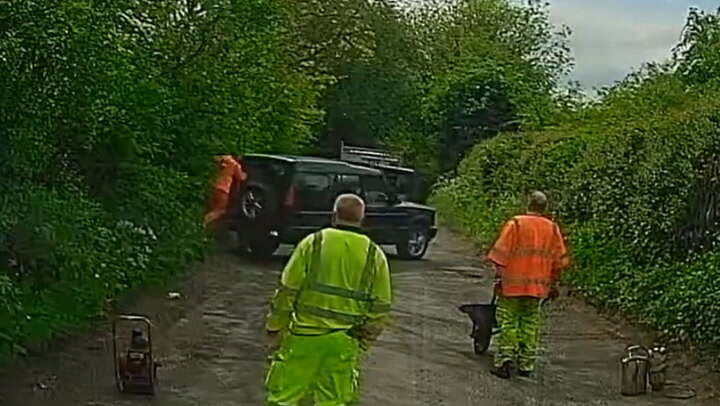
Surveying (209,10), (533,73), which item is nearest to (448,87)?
(533,73)

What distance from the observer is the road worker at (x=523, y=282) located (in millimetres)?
12391

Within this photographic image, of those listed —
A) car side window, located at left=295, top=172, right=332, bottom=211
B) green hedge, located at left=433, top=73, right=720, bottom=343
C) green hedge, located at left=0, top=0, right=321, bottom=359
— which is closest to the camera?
green hedge, located at left=0, top=0, right=321, bottom=359

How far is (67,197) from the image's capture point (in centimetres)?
1128

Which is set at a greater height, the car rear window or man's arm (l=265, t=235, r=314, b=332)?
the car rear window

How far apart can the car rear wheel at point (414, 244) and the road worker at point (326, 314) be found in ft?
54.6

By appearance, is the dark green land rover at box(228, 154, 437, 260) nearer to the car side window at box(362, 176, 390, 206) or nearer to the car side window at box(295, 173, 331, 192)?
the car side window at box(295, 173, 331, 192)

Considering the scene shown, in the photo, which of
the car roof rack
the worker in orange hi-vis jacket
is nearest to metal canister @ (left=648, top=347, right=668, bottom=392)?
the worker in orange hi-vis jacket

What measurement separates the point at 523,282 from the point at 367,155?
102 feet

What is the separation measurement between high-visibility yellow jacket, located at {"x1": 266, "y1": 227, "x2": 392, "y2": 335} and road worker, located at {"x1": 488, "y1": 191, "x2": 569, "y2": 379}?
4506mm

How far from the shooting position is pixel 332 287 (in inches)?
312

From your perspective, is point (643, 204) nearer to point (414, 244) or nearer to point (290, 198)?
point (290, 198)

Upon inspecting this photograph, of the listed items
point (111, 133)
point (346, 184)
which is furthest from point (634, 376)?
point (346, 184)

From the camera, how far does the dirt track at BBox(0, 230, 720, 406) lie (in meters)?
10.8

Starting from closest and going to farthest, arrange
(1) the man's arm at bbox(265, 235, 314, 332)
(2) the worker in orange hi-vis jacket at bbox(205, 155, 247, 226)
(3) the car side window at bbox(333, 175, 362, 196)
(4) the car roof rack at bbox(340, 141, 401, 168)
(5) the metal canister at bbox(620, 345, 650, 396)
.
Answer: (1) the man's arm at bbox(265, 235, 314, 332) < (5) the metal canister at bbox(620, 345, 650, 396) < (2) the worker in orange hi-vis jacket at bbox(205, 155, 247, 226) < (3) the car side window at bbox(333, 175, 362, 196) < (4) the car roof rack at bbox(340, 141, 401, 168)
